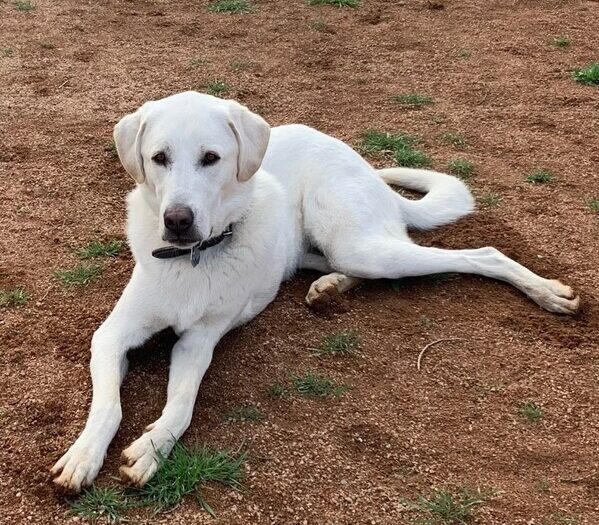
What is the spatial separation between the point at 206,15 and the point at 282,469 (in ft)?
19.3

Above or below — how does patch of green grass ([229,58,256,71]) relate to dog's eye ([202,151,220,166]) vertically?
below

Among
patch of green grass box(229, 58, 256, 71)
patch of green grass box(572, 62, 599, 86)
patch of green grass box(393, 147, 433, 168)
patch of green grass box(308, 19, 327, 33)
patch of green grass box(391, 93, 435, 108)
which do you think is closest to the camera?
patch of green grass box(393, 147, 433, 168)

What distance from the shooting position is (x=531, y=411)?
2877 millimetres

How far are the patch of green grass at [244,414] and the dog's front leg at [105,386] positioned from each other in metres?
0.41

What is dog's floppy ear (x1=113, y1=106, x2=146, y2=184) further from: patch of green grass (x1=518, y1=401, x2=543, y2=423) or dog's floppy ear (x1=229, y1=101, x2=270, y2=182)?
patch of green grass (x1=518, y1=401, x2=543, y2=423)

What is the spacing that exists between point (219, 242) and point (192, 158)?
0.43 m

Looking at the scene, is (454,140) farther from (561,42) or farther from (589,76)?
(561,42)

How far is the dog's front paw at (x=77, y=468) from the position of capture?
2359 mm

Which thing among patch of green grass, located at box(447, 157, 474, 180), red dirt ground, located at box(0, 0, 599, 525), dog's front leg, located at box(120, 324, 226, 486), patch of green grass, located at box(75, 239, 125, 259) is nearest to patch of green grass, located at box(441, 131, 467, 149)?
red dirt ground, located at box(0, 0, 599, 525)

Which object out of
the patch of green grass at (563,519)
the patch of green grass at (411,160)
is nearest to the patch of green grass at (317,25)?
the patch of green grass at (411,160)

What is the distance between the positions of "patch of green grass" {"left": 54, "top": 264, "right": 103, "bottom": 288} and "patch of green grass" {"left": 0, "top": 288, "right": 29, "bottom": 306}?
0.18 meters

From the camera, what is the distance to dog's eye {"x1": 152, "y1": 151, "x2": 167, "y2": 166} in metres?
2.75

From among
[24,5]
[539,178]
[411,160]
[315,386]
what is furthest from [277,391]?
[24,5]

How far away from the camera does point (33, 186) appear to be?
14.3 feet
